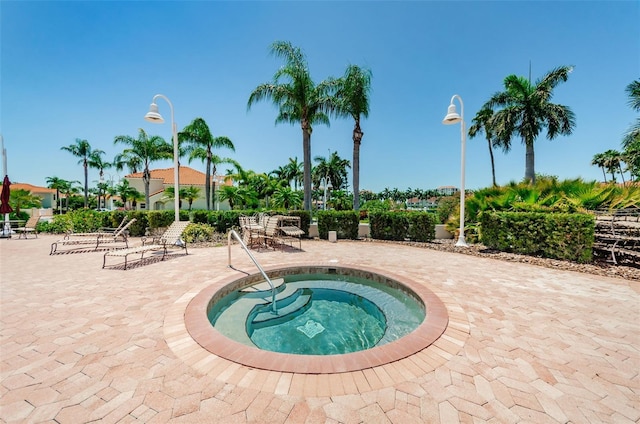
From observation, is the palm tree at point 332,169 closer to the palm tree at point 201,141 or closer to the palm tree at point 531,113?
the palm tree at point 201,141

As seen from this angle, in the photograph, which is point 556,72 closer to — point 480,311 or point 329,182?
point 480,311

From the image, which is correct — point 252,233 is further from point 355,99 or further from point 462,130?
point 355,99

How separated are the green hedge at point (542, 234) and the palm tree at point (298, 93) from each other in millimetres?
8907

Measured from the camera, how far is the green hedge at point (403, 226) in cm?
1102

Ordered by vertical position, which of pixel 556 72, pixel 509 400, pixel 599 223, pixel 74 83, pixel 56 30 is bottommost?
pixel 509 400

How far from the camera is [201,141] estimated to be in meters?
21.6

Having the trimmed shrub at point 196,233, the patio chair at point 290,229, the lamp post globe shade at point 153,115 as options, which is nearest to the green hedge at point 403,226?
the patio chair at point 290,229

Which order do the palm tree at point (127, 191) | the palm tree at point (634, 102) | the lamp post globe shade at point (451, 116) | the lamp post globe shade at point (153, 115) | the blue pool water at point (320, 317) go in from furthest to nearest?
the palm tree at point (127, 191) → the palm tree at point (634, 102) → the lamp post globe shade at point (451, 116) → the lamp post globe shade at point (153, 115) → the blue pool water at point (320, 317)

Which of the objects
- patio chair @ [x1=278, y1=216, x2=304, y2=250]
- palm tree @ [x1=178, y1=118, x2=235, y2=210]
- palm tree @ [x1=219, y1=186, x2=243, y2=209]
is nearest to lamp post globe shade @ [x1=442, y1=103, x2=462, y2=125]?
patio chair @ [x1=278, y1=216, x2=304, y2=250]

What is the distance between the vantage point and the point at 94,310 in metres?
3.87

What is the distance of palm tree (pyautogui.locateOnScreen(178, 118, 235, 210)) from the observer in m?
20.8

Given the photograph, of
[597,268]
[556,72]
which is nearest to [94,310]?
[597,268]

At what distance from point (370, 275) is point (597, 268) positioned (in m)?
5.73

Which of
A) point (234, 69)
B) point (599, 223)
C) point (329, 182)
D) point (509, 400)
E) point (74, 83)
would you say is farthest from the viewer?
point (329, 182)
